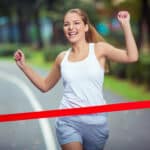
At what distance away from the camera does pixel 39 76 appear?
4512 millimetres

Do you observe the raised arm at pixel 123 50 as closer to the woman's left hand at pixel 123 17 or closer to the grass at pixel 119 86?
the woman's left hand at pixel 123 17

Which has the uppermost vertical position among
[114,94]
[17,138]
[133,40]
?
[133,40]

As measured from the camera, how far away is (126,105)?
14.9 ft

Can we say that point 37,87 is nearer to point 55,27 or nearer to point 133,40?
point 55,27

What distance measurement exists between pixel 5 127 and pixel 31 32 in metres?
0.69

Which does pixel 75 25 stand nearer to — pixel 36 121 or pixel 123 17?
pixel 123 17

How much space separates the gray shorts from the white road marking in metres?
0.07

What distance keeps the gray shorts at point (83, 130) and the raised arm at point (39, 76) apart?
255 millimetres

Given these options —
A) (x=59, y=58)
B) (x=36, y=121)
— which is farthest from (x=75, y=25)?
(x=36, y=121)

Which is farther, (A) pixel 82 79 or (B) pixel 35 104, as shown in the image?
(B) pixel 35 104

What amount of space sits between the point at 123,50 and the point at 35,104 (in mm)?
712

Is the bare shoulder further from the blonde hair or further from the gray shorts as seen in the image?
the gray shorts

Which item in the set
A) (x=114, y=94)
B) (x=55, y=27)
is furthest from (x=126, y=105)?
(x=55, y=27)

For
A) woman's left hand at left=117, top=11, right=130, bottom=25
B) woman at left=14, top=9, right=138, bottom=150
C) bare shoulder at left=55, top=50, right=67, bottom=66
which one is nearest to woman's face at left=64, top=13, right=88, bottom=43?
woman at left=14, top=9, right=138, bottom=150
